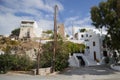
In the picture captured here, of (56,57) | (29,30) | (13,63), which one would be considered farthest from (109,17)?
(29,30)

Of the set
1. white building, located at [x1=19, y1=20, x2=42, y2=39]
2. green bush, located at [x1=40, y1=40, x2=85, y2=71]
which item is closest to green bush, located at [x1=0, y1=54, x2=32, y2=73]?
green bush, located at [x1=40, y1=40, x2=85, y2=71]

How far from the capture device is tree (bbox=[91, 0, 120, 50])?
2822 cm

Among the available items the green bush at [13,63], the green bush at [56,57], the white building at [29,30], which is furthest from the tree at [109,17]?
the white building at [29,30]

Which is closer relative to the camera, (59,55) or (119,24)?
(119,24)

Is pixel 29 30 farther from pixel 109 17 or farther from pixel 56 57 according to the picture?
pixel 109 17

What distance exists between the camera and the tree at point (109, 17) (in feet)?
92.6

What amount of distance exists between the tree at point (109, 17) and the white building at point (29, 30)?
34620 mm

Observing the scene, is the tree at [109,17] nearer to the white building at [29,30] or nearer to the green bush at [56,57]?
the green bush at [56,57]

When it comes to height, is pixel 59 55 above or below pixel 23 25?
below

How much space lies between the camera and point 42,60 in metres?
30.0

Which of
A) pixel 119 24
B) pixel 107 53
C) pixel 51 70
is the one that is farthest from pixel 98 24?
pixel 107 53

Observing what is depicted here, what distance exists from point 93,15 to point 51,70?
9.89 meters

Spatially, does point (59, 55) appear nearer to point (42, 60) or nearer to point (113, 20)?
point (42, 60)

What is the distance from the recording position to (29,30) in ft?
216
